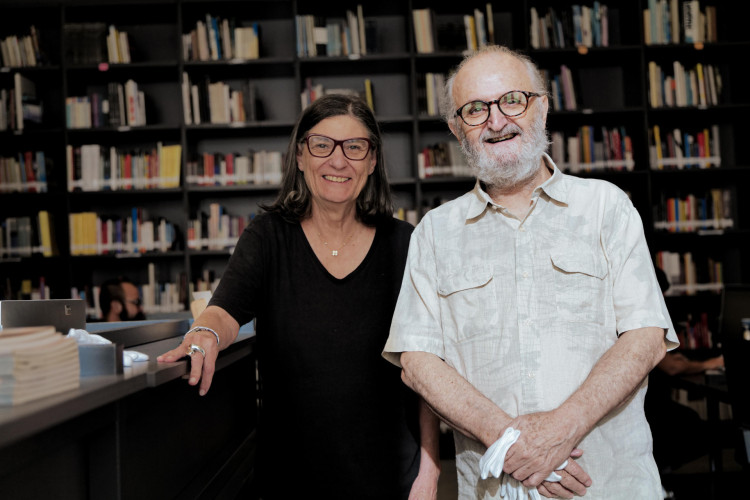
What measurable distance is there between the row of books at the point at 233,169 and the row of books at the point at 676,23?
271 cm

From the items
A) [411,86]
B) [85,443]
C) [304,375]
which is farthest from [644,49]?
[85,443]

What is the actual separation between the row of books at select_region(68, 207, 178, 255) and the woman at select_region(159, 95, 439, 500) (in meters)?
3.13

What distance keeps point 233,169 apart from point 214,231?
447 millimetres

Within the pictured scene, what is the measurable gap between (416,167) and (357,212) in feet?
9.34

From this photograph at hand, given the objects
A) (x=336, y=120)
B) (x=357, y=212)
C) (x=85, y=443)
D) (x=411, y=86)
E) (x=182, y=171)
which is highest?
(x=411, y=86)

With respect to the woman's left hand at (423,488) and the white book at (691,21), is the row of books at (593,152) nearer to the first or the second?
the white book at (691,21)

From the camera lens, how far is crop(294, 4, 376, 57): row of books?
4.48 m

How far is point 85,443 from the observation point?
1.03 m

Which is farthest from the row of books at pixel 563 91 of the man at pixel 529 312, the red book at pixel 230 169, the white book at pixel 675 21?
the man at pixel 529 312

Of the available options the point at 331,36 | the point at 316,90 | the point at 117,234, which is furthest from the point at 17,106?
the point at 331,36

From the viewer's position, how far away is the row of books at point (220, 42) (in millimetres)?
4504

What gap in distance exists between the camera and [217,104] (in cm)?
454

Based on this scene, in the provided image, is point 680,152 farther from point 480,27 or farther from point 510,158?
point 510,158

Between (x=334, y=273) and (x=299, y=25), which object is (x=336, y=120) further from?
(x=299, y=25)
